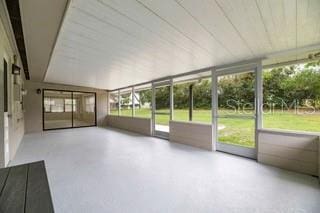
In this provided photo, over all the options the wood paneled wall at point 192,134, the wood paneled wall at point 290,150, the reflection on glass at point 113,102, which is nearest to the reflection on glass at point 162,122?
the wood paneled wall at point 192,134

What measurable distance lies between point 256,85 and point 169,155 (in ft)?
8.16

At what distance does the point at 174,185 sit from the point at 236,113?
252cm

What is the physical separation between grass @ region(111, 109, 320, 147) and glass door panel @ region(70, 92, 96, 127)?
21.6 ft

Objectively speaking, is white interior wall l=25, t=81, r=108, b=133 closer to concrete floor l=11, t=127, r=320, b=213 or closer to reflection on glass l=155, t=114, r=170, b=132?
concrete floor l=11, t=127, r=320, b=213

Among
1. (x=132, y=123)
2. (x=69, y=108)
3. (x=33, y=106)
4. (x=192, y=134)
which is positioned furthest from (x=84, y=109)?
(x=192, y=134)

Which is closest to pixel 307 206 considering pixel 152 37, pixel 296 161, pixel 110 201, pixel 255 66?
pixel 296 161

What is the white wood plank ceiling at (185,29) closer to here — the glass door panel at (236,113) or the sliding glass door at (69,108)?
the glass door panel at (236,113)

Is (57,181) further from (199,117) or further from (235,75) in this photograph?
(235,75)

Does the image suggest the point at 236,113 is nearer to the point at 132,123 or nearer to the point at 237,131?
the point at 237,131

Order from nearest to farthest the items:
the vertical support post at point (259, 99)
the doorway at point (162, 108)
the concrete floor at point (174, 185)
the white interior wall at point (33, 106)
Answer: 1. the concrete floor at point (174, 185)
2. the vertical support post at point (259, 99)
3. the doorway at point (162, 108)
4. the white interior wall at point (33, 106)

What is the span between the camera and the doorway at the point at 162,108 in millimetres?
5992

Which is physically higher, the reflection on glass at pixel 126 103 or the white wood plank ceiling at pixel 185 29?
the white wood plank ceiling at pixel 185 29

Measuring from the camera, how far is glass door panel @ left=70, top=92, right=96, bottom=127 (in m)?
10.0

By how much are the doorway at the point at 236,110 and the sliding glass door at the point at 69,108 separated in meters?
7.71
